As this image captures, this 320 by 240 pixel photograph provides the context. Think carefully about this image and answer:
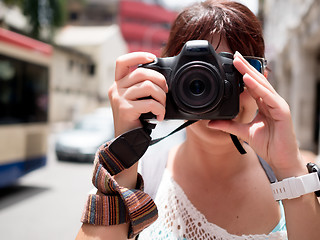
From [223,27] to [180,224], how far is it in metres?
0.84

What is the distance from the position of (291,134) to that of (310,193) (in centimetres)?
21

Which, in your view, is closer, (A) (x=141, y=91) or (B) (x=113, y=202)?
(B) (x=113, y=202)

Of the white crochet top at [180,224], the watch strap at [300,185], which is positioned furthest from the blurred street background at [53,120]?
the watch strap at [300,185]

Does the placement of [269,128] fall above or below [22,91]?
above

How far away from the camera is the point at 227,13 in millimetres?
1428

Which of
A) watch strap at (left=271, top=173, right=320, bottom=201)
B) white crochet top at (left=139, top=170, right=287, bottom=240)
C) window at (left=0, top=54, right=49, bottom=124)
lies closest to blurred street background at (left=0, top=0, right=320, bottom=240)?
window at (left=0, top=54, right=49, bottom=124)

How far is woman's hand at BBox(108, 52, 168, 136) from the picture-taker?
48.4 inches

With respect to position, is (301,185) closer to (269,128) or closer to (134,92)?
(269,128)

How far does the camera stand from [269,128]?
49.1 inches

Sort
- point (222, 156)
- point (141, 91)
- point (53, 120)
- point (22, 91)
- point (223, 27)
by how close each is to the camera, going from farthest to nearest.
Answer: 1. point (53, 120)
2. point (22, 91)
3. point (222, 156)
4. point (223, 27)
5. point (141, 91)

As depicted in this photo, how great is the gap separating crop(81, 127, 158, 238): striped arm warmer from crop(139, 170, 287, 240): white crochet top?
0.28m

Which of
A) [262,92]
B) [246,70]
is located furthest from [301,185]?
[246,70]

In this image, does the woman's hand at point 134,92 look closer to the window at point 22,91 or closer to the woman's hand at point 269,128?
the woman's hand at point 269,128

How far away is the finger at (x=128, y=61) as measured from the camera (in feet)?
4.14
